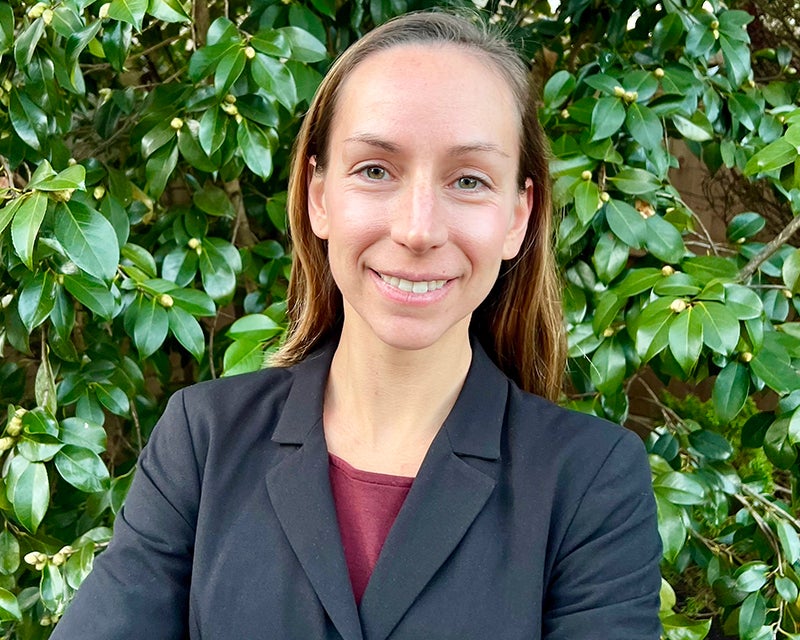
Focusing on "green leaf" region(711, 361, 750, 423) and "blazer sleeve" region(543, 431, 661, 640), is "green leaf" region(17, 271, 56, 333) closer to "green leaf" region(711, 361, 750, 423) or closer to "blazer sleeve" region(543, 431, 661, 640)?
"blazer sleeve" region(543, 431, 661, 640)

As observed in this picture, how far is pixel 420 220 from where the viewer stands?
103cm

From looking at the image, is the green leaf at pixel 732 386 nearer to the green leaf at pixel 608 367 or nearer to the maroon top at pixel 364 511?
Result: the green leaf at pixel 608 367

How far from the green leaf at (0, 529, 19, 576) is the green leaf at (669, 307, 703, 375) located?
1.09 meters

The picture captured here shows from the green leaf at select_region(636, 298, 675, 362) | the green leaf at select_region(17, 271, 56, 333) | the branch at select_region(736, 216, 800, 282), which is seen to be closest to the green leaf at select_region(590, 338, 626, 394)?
the green leaf at select_region(636, 298, 675, 362)

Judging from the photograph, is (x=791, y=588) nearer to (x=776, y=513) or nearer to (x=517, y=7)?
(x=776, y=513)

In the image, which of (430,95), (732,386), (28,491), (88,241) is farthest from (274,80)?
(732,386)

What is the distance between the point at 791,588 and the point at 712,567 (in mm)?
165

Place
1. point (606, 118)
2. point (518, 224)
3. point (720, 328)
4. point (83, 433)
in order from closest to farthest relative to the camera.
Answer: point (518, 224) < point (720, 328) < point (83, 433) < point (606, 118)

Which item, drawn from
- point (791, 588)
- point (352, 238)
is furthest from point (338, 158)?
point (791, 588)

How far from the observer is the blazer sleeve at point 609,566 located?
1.06 m

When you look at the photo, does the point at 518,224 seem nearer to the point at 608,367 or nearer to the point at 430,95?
the point at 430,95

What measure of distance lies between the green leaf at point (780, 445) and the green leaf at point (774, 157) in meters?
0.40

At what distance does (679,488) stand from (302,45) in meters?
0.93

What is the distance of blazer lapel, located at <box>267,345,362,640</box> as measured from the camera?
107 cm
